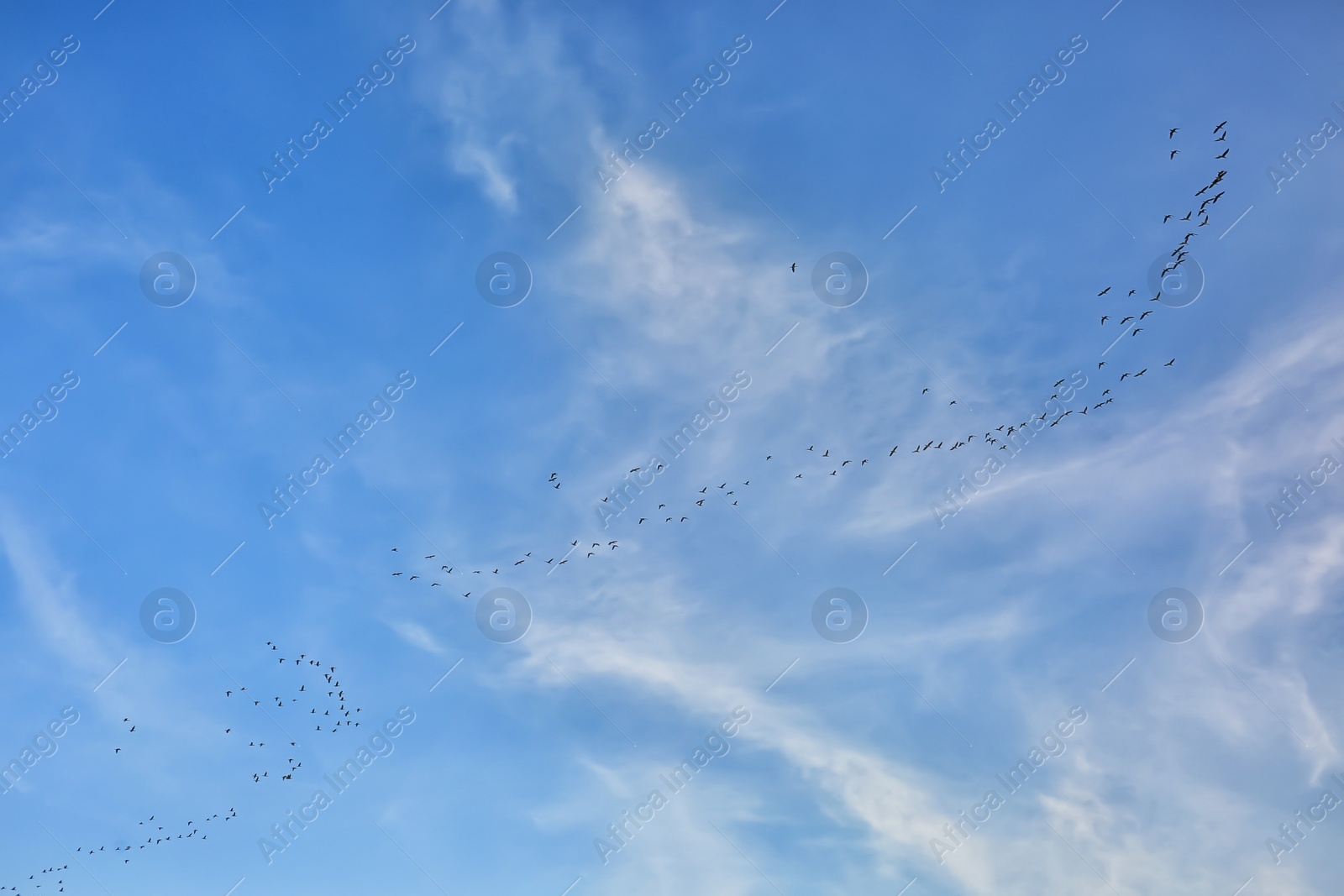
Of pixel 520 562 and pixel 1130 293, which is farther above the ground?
pixel 1130 293

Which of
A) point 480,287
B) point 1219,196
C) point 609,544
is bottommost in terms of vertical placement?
point 609,544

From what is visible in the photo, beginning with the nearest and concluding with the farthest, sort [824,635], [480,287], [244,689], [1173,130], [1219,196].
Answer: [1219,196] → [1173,130] → [480,287] → [824,635] → [244,689]

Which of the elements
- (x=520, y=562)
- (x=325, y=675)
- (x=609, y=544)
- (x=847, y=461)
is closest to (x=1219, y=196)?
(x=847, y=461)

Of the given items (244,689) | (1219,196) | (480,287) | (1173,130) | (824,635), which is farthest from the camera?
(244,689)

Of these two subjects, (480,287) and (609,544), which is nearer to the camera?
(480,287)

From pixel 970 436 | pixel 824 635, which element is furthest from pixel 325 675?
pixel 970 436

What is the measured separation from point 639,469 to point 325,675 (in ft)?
83.9

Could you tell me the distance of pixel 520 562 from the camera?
46594 mm

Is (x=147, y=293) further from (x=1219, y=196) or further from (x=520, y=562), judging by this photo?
(x=1219, y=196)

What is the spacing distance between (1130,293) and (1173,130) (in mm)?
9411

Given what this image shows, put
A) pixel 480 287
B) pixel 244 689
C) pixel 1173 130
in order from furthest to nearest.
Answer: pixel 244 689 < pixel 480 287 < pixel 1173 130

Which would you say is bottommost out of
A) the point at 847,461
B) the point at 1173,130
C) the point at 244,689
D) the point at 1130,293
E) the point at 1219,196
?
the point at 244,689

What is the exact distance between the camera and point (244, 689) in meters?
47.3

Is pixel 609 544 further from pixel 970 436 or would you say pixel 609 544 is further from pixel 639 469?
pixel 970 436
